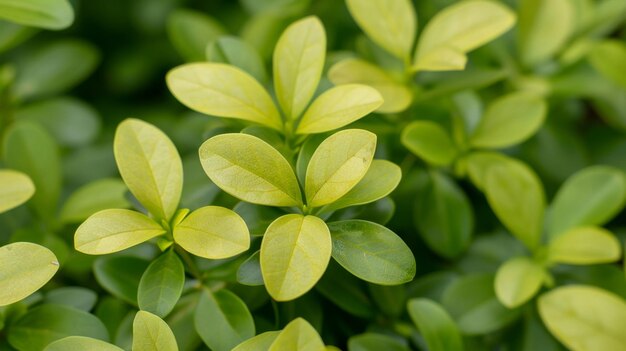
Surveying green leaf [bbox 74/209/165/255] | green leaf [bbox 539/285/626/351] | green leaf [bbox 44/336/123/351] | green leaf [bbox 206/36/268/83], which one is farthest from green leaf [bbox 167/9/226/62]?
green leaf [bbox 539/285/626/351]

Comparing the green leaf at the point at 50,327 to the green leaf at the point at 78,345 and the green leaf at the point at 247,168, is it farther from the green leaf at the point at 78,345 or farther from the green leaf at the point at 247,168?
the green leaf at the point at 247,168

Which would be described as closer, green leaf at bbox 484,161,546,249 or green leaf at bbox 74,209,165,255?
green leaf at bbox 74,209,165,255

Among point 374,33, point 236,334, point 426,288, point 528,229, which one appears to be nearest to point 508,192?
point 528,229

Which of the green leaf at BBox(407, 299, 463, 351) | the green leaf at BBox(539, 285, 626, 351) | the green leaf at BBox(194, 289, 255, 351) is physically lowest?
the green leaf at BBox(407, 299, 463, 351)

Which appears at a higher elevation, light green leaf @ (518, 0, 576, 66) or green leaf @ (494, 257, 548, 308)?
light green leaf @ (518, 0, 576, 66)

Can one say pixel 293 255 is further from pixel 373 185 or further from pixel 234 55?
pixel 234 55

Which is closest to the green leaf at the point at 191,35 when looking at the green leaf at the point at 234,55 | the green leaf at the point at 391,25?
the green leaf at the point at 234,55

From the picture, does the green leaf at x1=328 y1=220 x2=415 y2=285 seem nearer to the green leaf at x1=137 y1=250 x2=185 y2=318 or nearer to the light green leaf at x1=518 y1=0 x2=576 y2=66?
the green leaf at x1=137 y1=250 x2=185 y2=318

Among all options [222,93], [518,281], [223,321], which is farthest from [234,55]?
[518,281]
